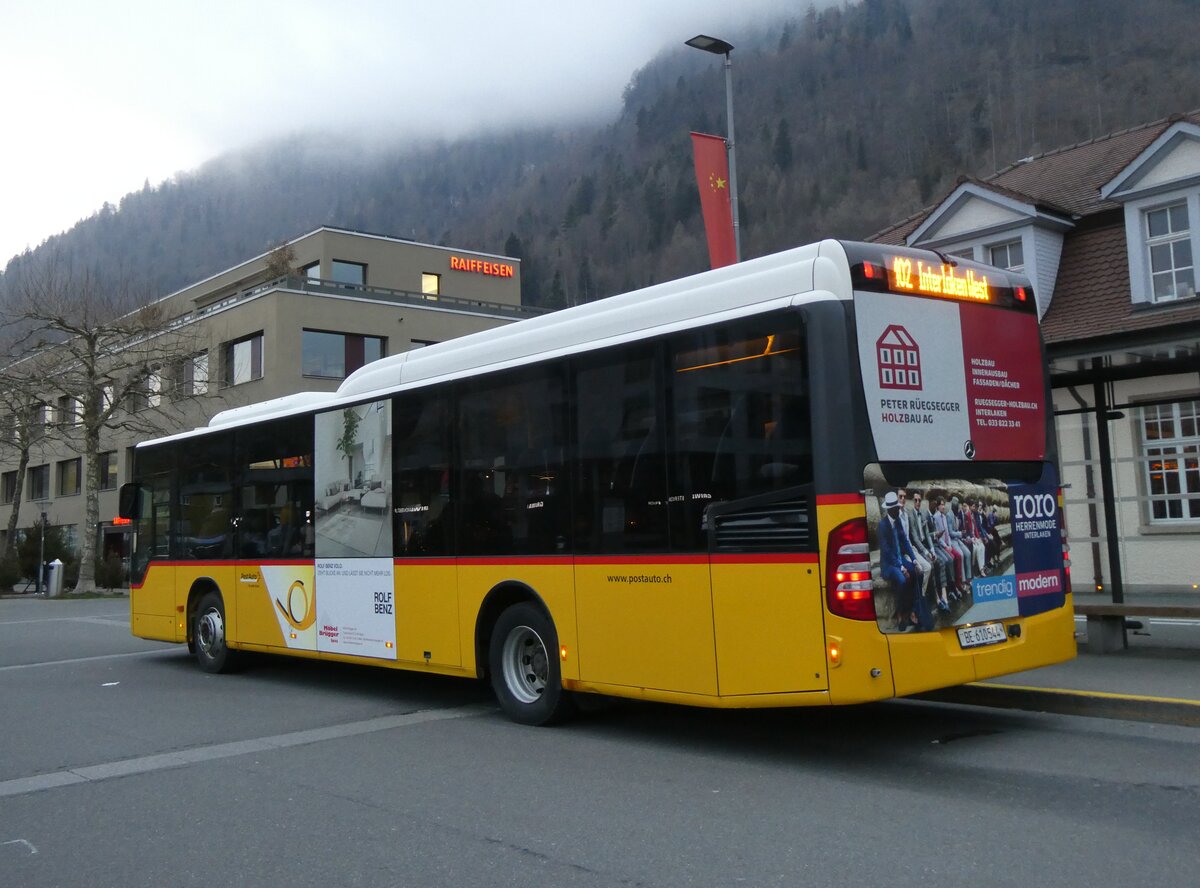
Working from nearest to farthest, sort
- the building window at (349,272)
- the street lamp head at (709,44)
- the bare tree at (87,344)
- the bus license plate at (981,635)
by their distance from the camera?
the bus license plate at (981,635), the street lamp head at (709,44), the bare tree at (87,344), the building window at (349,272)

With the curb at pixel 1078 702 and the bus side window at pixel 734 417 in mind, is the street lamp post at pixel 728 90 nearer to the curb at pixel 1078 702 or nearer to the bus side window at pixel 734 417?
the curb at pixel 1078 702

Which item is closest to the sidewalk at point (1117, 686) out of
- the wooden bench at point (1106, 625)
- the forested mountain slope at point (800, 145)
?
the wooden bench at point (1106, 625)

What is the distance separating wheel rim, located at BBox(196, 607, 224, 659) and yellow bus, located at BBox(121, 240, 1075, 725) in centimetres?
352

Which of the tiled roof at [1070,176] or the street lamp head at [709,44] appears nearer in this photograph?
the street lamp head at [709,44]

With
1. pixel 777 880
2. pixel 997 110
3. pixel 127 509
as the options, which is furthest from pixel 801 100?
pixel 777 880

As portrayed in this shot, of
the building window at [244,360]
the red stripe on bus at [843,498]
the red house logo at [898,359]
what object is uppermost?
the building window at [244,360]

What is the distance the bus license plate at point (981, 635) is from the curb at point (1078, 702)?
48.8 inches

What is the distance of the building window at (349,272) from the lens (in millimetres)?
50531

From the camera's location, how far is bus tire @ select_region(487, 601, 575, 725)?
8.67m

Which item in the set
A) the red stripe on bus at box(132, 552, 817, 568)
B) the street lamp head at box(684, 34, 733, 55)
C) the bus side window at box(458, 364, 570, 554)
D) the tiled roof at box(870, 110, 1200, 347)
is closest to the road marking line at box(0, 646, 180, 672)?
the red stripe on bus at box(132, 552, 817, 568)

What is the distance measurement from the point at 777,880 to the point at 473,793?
7.88 ft

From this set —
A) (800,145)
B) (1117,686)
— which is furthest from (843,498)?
(800,145)

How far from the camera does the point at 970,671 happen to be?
7.16m

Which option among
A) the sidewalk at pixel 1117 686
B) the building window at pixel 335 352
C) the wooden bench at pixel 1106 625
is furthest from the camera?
the building window at pixel 335 352
